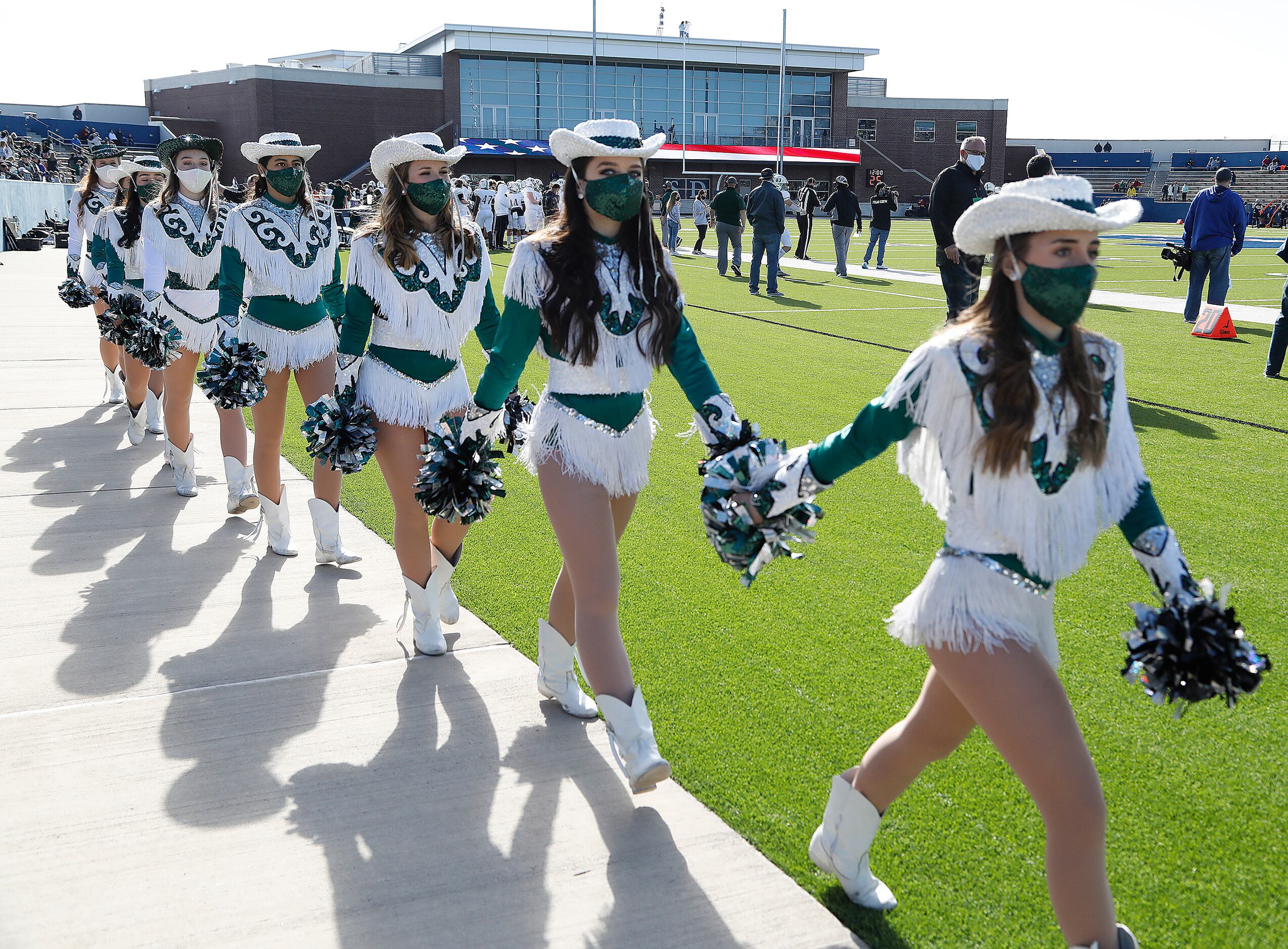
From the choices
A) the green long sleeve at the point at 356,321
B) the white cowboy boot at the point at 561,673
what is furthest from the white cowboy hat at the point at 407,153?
the white cowboy boot at the point at 561,673

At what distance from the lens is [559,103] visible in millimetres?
63000

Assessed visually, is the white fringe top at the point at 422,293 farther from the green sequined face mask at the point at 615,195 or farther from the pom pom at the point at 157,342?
the pom pom at the point at 157,342

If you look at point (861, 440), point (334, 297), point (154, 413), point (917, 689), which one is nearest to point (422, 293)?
point (334, 297)

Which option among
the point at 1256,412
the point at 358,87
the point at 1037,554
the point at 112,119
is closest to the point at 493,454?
the point at 1037,554

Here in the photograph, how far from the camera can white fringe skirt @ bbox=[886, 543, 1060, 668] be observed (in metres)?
2.38

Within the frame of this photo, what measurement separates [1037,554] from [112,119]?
75.0 meters

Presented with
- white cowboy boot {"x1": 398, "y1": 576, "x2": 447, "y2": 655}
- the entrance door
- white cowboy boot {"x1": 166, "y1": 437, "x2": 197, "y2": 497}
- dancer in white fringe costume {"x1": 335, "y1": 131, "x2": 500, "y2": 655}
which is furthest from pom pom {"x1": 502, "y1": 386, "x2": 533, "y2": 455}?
the entrance door

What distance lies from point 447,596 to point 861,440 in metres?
2.60

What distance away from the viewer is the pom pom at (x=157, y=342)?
6.66 meters

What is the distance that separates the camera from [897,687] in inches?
162

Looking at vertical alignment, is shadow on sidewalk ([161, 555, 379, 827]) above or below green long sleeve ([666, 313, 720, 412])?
below

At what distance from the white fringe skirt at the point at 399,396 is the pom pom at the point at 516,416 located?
1.04ft

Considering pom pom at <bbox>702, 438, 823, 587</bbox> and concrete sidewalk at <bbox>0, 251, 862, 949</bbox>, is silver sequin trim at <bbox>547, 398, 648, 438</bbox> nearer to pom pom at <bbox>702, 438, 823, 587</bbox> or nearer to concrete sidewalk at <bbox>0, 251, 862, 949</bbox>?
pom pom at <bbox>702, 438, 823, 587</bbox>

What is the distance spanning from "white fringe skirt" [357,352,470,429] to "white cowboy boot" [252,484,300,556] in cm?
169
